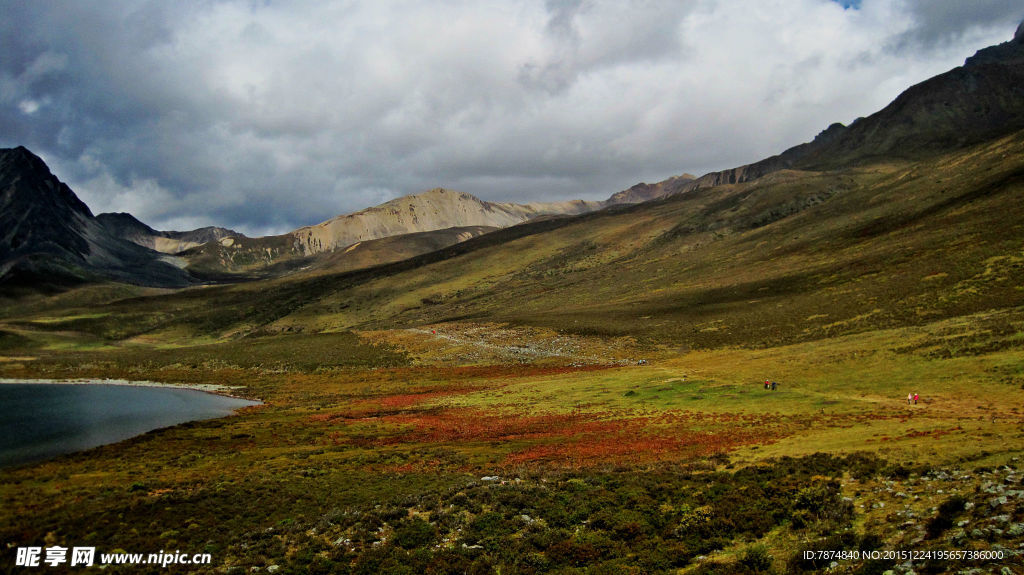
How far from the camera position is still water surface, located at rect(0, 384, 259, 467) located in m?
48.1

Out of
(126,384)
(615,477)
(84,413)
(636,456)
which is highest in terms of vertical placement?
(126,384)

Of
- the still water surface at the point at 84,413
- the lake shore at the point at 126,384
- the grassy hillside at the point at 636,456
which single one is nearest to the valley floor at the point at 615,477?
the grassy hillside at the point at 636,456

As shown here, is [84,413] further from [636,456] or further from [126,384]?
[636,456]

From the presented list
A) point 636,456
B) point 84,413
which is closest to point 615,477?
point 636,456

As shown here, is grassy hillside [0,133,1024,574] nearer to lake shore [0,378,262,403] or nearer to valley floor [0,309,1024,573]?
valley floor [0,309,1024,573]

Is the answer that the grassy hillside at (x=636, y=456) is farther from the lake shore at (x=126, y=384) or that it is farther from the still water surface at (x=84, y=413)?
the still water surface at (x=84, y=413)

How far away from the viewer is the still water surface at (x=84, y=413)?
4809 cm

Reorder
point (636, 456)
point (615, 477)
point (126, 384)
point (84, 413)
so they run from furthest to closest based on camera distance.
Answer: point (126, 384)
point (84, 413)
point (636, 456)
point (615, 477)

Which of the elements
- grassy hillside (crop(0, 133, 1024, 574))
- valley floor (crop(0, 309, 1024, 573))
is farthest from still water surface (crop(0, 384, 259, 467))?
grassy hillside (crop(0, 133, 1024, 574))

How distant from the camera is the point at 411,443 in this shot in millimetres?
41969

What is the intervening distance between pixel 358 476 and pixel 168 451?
2205 centimetres

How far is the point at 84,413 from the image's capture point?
65312 millimetres

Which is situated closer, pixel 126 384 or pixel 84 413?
pixel 84 413

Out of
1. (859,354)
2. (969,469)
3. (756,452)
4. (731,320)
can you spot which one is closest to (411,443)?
Result: (756,452)
